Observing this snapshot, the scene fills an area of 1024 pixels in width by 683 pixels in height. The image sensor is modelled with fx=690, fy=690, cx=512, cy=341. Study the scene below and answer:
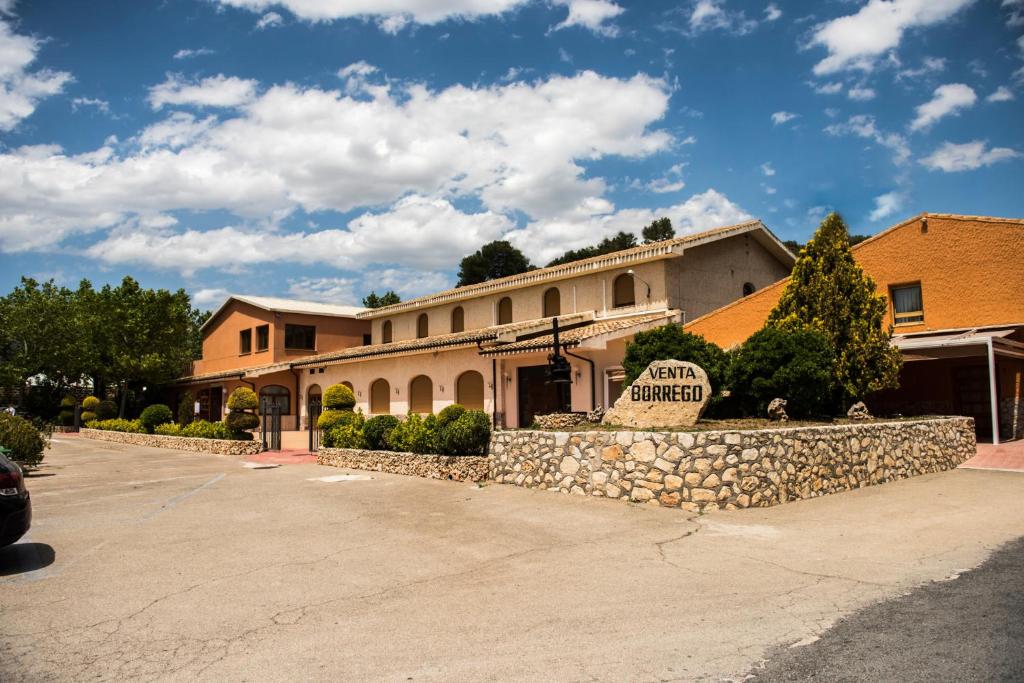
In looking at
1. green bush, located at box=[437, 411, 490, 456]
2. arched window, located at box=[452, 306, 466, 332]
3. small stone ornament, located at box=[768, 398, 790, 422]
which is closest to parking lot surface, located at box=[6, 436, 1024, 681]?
green bush, located at box=[437, 411, 490, 456]

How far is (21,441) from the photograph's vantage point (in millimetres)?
17969

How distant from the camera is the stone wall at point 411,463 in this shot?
47.9ft

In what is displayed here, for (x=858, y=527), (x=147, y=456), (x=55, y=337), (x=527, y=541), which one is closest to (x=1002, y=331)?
(x=858, y=527)

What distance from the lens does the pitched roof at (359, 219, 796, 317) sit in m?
23.0

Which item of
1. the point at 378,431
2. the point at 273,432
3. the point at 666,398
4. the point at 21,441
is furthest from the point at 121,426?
the point at 666,398

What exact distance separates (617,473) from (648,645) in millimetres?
6560

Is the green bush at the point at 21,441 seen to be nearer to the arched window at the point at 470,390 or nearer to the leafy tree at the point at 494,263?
the arched window at the point at 470,390

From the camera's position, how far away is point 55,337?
4444cm

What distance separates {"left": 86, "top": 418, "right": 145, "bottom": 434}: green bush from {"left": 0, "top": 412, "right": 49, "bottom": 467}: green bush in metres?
13.7

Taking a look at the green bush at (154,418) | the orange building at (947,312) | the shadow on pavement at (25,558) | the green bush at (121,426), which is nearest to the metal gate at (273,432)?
the green bush at (154,418)

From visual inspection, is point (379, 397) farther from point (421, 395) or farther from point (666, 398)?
point (666, 398)

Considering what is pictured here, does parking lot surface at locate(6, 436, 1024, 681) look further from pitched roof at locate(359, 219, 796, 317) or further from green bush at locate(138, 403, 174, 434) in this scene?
green bush at locate(138, 403, 174, 434)

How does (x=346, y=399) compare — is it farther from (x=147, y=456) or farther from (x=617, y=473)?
(x=617, y=473)

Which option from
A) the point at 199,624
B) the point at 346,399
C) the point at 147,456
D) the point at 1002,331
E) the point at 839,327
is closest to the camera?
the point at 199,624
